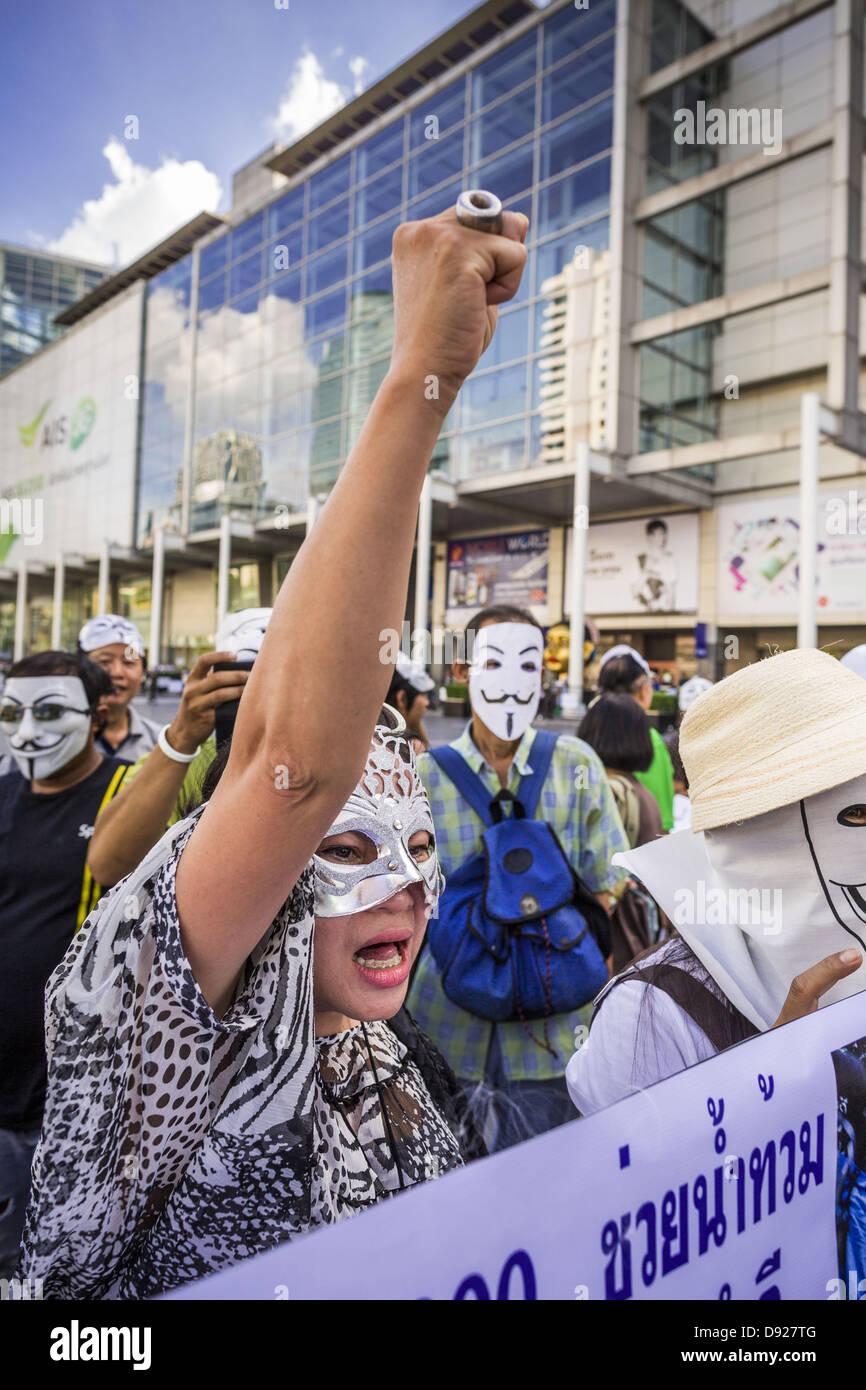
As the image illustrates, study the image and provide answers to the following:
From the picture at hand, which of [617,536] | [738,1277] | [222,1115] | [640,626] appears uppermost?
[617,536]

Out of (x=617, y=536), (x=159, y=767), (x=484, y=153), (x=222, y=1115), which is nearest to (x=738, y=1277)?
(x=222, y=1115)

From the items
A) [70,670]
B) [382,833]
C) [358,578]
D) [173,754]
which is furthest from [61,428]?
[358,578]

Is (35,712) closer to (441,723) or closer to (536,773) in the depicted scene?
(536,773)

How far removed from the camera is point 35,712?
240 cm

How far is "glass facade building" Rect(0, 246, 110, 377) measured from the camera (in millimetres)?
47781

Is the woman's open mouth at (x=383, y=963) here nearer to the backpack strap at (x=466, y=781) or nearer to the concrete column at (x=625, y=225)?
the backpack strap at (x=466, y=781)

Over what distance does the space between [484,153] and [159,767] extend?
80.5 ft

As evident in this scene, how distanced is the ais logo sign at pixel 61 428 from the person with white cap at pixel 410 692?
40.9 metres

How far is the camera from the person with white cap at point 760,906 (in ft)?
3.92

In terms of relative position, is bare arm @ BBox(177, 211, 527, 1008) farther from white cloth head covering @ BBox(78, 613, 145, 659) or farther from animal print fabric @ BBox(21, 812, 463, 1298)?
white cloth head covering @ BBox(78, 613, 145, 659)

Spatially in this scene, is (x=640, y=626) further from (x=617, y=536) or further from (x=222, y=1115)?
(x=222, y=1115)

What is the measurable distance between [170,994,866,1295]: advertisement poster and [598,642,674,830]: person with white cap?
2538mm

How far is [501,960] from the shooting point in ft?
7.16

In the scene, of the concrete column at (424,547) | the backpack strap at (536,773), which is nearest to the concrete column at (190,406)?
the concrete column at (424,547)
